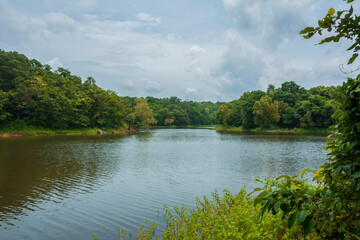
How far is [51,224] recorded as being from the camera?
838 centimetres

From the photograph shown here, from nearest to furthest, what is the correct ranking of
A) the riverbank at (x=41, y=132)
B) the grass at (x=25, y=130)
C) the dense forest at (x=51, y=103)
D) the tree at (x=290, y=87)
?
the riverbank at (x=41, y=132) < the grass at (x=25, y=130) < the dense forest at (x=51, y=103) < the tree at (x=290, y=87)

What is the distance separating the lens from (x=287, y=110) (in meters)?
70.8

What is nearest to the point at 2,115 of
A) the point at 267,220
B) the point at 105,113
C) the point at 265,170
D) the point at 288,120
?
the point at 105,113

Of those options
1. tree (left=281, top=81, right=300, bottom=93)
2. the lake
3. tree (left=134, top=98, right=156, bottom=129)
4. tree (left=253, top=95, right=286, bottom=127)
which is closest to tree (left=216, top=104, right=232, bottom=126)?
tree (left=253, top=95, right=286, bottom=127)

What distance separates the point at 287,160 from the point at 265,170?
17.3 ft

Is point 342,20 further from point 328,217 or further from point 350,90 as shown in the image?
point 328,217

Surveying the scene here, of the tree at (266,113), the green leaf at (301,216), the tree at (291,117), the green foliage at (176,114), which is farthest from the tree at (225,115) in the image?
the green leaf at (301,216)

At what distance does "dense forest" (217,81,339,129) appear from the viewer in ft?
218

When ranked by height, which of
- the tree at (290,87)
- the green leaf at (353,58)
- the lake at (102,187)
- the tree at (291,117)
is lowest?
the lake at (102,187)

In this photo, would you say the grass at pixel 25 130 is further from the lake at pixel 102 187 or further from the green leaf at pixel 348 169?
the green leaf at pixel 348 169

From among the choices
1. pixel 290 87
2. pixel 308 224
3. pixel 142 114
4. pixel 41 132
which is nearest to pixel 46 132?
pixel 41 132

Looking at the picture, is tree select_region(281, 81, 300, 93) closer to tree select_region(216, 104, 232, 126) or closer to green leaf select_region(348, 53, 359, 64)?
tree select_region(216, 104, 232, 126)

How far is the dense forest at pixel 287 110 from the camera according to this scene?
66.3 metres

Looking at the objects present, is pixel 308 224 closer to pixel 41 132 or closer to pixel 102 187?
pixel 102 187
